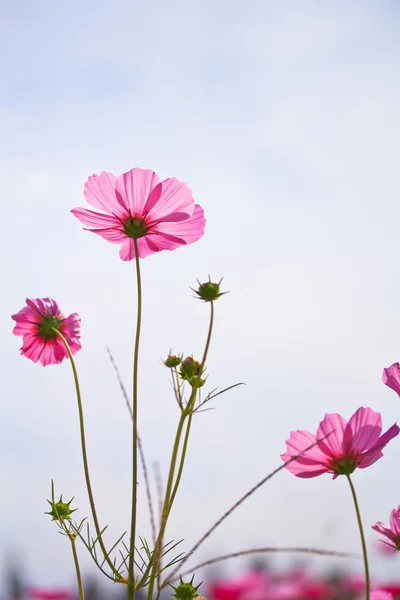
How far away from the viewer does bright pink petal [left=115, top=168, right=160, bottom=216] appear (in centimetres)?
121

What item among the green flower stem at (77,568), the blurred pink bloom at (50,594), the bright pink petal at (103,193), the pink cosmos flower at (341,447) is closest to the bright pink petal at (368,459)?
the pink cosmos flower at (341,447)

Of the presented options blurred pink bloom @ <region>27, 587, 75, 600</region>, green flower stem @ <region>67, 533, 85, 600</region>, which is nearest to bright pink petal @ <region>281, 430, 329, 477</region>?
green flower stem @ <region>67, 533, 85, 600</region>

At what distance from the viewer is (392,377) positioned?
109 centimetres

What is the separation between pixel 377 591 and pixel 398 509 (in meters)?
0.12

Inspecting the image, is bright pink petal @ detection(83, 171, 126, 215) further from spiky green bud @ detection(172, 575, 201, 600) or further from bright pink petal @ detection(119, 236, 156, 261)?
spiky green bud @ detection(172, 575, 201, 600)

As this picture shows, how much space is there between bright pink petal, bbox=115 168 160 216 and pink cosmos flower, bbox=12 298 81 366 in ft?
0.72

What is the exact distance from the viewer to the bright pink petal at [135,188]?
3.96ft

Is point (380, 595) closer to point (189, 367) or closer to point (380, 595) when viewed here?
point (380, 595)

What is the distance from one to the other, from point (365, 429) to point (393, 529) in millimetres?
150

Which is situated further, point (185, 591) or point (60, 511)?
point (60, 511)

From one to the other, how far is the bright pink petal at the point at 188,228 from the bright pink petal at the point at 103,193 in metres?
0.07

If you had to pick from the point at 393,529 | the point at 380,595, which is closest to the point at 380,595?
the point at 380,595

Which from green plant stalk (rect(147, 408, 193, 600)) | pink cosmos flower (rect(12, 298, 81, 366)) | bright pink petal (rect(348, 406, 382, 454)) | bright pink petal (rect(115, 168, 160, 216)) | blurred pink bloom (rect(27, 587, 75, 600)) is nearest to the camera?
green plant stalk (rect(147, 408, 193, 600))

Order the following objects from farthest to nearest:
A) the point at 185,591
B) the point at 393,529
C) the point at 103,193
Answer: the point at 103,193
the point at 393,529
the point at 185,591
